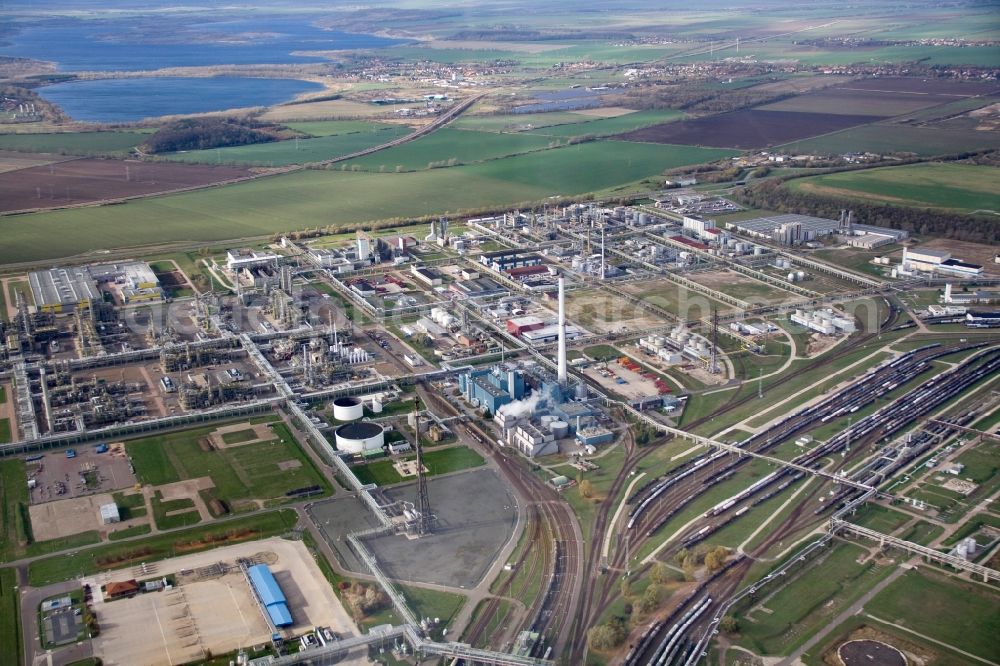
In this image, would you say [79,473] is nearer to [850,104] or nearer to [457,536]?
[457,536]

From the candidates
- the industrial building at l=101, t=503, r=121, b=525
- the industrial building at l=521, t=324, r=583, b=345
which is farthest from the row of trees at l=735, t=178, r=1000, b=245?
the industrial building at l=101, t=503, r=121, b=525

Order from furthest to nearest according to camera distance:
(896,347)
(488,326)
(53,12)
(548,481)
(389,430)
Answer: (53,12)
(488,326)
(896,347)
(389,430)
(548,481)

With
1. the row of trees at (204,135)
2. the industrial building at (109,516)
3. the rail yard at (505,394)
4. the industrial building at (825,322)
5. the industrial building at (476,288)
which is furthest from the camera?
the row of trees at (204,135)

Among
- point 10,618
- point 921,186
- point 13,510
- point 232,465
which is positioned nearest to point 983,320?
point 921,186

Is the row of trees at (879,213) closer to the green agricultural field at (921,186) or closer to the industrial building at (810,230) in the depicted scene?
the industrial building at (810,230)

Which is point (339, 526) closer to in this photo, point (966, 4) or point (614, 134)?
point (614, 134)

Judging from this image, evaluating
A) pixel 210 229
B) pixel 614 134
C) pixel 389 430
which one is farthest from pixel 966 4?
pixel 389 430

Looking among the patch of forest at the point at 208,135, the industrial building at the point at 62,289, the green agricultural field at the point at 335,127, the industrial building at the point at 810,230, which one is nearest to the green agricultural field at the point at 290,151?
the patch of forest at the point at 208,135
